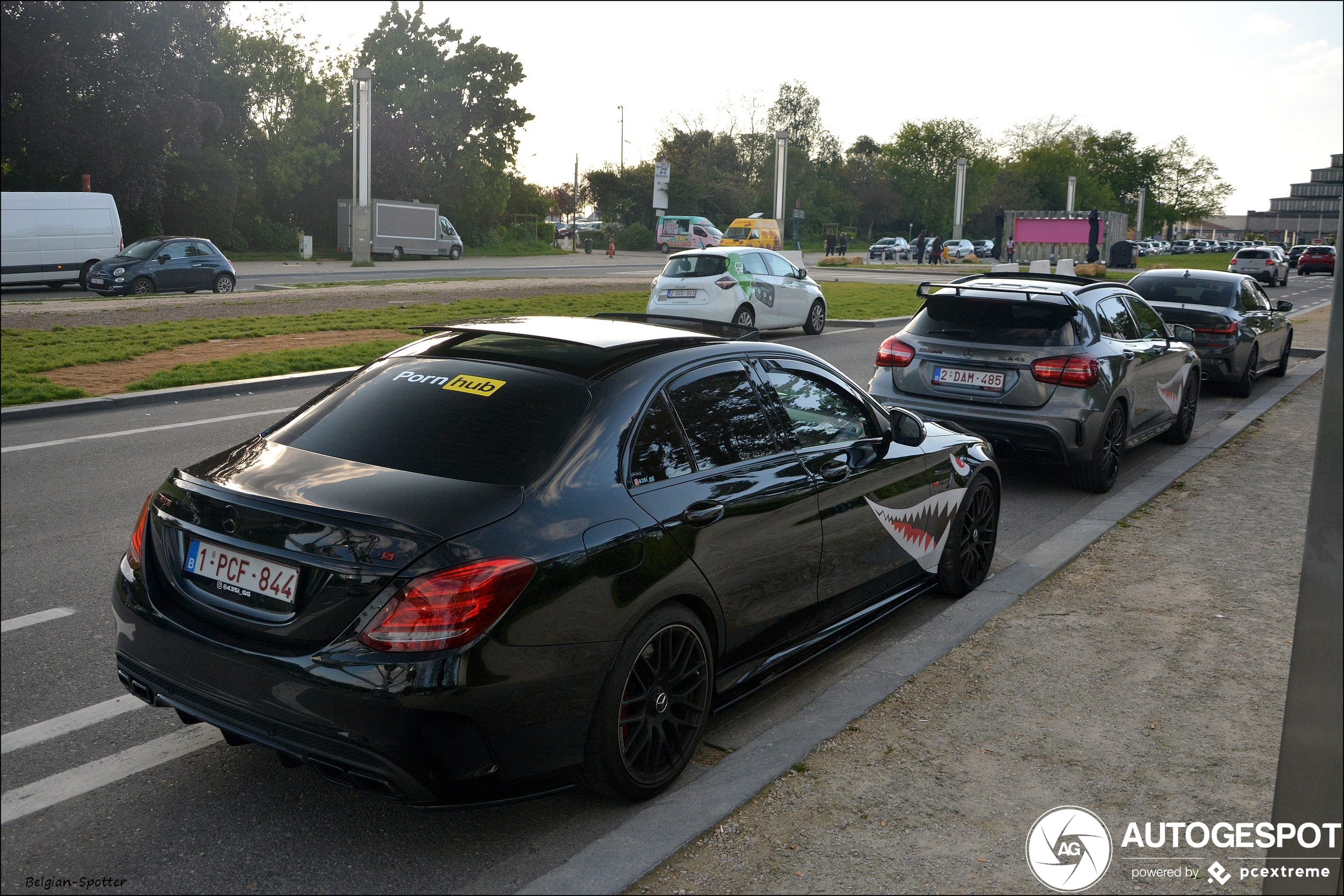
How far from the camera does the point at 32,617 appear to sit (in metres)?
5.07

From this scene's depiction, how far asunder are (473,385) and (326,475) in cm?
64

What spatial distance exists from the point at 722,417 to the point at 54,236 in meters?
26.4

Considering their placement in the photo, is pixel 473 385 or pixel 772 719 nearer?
pixel 473 385

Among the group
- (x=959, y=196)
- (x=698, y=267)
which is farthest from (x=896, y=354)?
(x=959, y=196)

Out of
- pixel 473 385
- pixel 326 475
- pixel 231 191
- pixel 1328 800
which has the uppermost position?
pixel 231 191

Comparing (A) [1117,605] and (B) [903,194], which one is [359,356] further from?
(B) [903,194]

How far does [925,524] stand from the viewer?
5488 millimetres

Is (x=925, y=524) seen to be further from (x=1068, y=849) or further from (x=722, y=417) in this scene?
(x=1068, y=849)

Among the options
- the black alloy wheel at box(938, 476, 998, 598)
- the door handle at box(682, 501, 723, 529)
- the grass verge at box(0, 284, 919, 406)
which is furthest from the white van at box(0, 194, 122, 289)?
the door handle at box(682, 501, 723, 529)

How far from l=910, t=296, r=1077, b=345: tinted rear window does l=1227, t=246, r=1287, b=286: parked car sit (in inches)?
1722

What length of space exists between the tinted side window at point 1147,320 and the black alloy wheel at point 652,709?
724 centimetres

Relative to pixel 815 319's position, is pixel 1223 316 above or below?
above

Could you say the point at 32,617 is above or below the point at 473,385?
below

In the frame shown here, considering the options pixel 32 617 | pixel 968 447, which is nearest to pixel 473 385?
pixel 32 617
